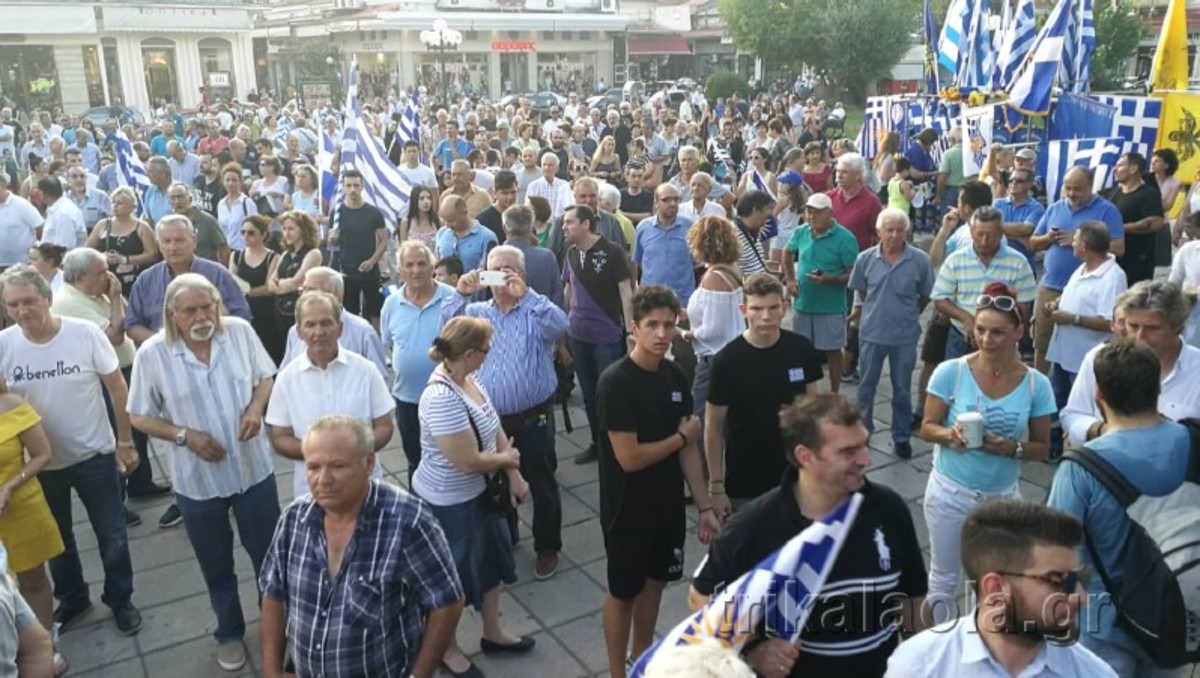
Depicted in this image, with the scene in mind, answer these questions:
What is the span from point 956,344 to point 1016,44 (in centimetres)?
1063

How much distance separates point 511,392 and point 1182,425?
3072 mm

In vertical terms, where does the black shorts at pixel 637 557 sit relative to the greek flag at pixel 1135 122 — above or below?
below

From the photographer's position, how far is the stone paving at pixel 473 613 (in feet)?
14.3

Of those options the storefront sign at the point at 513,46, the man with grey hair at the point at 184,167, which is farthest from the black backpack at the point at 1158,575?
the storefront sign at the point at 513,46

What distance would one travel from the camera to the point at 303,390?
4.18 meters

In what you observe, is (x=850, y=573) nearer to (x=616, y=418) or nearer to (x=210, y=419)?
(x=616, y=418)

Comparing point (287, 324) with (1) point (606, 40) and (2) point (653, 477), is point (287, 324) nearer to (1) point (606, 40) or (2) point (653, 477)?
(2) point (653, 477)

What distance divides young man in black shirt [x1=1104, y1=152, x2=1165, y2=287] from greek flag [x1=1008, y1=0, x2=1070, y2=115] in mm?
6022

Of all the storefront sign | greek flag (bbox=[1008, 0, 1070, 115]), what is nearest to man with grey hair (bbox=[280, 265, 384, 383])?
greek flag (bbox=[1008, 0, 1070, 115])

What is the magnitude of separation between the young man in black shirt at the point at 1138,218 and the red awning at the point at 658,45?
61.6 metres

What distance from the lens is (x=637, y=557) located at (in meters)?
3.78

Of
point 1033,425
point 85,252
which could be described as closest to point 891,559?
point 1033,425

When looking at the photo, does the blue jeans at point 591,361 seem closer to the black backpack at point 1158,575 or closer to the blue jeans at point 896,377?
the blue jeans at point 896,377

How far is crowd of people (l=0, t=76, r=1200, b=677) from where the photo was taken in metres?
2.68
